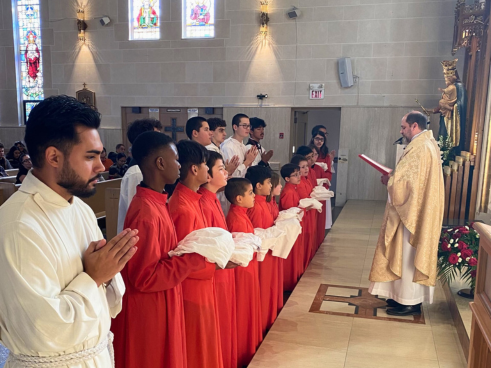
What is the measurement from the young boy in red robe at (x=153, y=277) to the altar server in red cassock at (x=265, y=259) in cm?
156

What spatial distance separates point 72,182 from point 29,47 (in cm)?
1290

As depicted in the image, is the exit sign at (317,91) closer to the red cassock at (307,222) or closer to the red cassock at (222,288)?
the red cassock at (307,222)

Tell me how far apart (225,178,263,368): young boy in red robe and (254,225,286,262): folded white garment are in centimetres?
13

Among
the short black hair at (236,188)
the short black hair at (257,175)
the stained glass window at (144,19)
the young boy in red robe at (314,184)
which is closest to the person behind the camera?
the short black hair at (236,188)

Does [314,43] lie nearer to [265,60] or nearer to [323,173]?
[265,60]

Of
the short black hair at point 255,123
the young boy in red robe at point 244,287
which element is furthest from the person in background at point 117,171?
the young boy in red robe at point 244,287

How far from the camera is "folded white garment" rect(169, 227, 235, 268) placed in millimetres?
2127

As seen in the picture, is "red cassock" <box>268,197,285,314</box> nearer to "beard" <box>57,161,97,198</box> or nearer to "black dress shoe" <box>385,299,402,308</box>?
"black dress shoe" <box>385,299,402,308</box>

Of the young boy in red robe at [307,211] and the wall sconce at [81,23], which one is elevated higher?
the wall sconce at [81,23]

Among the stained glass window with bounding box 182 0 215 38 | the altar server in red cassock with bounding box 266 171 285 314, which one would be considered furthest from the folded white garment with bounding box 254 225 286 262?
the stained glass window with bounding box 182 0 215 38

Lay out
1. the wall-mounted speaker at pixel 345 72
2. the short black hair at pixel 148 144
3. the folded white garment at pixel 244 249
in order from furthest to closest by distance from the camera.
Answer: the wall-mounted speaker at pixel 345 72
the folded white garment at pixel 244 249
the short black hair at pixel 148 144

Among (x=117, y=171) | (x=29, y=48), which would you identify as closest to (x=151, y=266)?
(x=117, y=171)

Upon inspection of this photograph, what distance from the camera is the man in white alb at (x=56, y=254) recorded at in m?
1.23

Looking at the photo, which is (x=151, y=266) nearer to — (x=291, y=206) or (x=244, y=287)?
(x=244, y=287)
